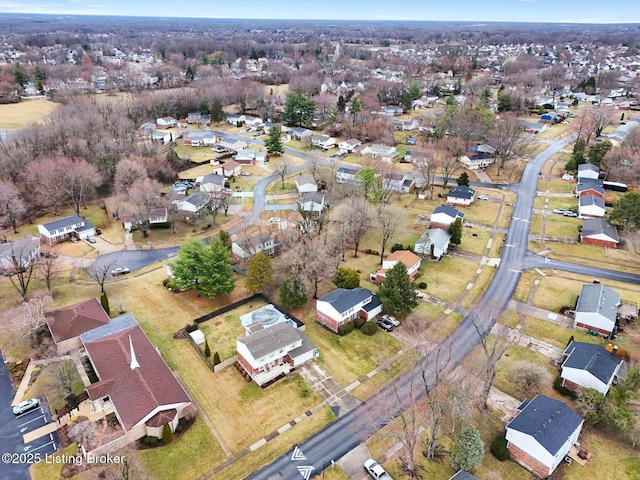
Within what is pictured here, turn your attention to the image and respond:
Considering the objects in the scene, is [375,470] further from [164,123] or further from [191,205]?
[164,123]

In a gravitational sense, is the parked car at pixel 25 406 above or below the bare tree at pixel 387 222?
below

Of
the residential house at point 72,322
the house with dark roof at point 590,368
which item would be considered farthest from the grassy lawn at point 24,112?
the house with dark roof at point 590,368

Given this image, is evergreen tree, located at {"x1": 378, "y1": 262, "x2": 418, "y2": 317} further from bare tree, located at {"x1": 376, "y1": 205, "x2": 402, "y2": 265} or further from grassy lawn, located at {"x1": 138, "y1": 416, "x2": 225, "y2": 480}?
grassy lawn, located at {"x1": 138, "y1": 416, "x2": 225, "y2": 480}

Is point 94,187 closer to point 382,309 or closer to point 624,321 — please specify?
point 382,309

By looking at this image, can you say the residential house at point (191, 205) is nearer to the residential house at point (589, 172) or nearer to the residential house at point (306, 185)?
the residential house at point (306, 185)

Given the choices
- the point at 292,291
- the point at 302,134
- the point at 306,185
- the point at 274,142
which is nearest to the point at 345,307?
the point at 292,291
